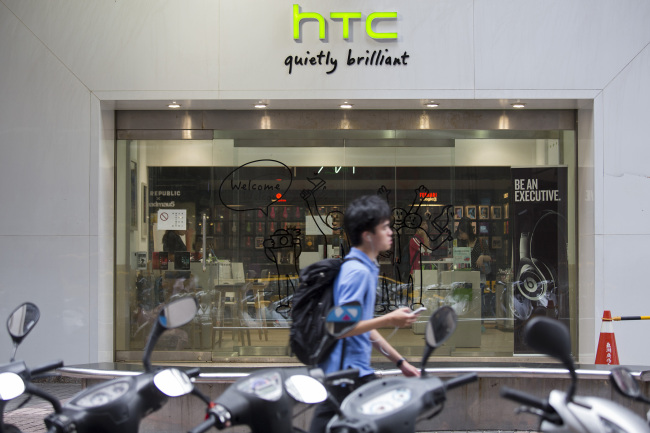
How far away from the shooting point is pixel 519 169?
956 cm

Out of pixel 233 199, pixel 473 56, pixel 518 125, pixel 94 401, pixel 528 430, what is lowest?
pixel 528 430

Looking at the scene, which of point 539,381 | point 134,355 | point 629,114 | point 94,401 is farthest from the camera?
point 134,355

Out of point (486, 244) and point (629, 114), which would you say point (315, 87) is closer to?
point (486, 244)

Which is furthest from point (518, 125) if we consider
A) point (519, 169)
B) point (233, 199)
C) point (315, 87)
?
point (233, 199)

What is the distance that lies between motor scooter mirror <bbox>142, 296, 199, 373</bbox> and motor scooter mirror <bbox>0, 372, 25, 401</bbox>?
624 millimetres

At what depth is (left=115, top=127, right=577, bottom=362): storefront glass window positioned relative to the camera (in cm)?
951

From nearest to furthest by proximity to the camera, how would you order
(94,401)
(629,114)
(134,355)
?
1. (94,401)
2. (629,114)
3. (134,355)

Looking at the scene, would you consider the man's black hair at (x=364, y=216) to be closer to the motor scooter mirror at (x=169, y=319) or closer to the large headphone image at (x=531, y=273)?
the motor scooter mirror at (x=169, y=319)

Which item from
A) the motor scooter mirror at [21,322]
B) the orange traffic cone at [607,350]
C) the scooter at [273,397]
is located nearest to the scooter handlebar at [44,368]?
the motor scooter mirror at [21,322]

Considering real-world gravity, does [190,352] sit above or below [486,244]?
below

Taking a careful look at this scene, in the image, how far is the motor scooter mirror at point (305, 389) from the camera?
2.87m

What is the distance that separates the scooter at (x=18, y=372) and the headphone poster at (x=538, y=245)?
281 inches

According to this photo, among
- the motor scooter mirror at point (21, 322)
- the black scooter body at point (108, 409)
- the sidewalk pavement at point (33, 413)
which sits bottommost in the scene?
the sidewalk pavement at point (33, 413)

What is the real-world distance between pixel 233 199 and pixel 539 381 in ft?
15.9
